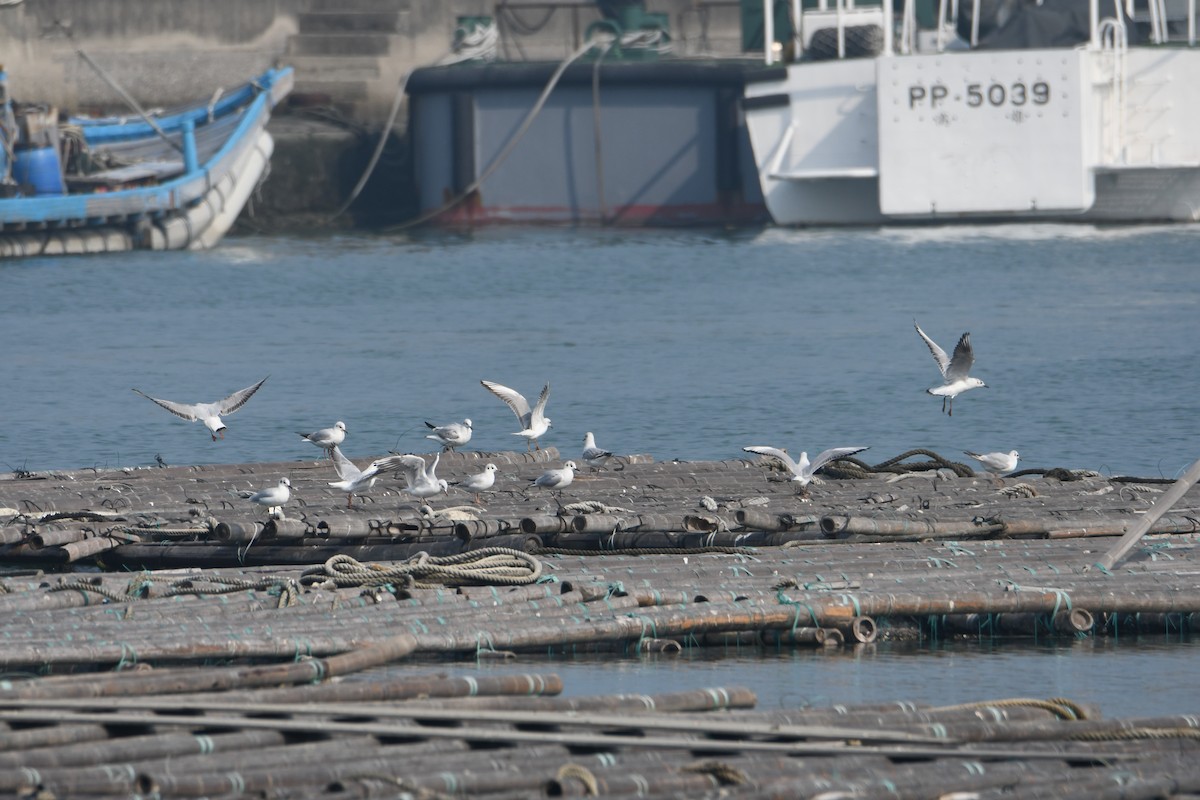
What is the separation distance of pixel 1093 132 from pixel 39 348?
21.2 metres

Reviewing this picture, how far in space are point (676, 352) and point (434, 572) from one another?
18080 millimetres

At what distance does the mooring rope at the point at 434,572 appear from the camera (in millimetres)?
10758

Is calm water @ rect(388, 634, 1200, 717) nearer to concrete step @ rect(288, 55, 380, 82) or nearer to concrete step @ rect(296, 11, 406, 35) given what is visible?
concrete step @ rect(288, 55, 380, 82)

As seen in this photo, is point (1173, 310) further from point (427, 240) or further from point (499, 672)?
point (499, 672)

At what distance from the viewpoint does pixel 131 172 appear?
134ft

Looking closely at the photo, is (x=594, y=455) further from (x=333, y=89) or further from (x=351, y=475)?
(x=333, y=89)

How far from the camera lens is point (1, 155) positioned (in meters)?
38.7

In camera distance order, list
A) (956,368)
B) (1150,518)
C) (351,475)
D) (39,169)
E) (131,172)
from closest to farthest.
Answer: (1150,518)
(351,475)
(956,368)
(39,169)
(131,172)

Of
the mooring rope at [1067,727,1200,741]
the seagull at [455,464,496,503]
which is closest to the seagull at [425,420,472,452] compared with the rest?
the seagull at [455,464,496,503]

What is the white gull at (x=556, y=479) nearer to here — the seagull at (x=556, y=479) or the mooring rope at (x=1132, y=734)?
the seagull at (x=556, y=479)

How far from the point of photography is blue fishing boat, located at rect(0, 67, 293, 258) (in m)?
38.8

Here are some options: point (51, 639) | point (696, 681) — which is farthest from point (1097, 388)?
point (51, 639)

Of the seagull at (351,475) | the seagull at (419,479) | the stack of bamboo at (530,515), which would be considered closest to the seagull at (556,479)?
the stack of bamboo at (530,515)

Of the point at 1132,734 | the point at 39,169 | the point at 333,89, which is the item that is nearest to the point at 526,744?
the point at 1132,734
